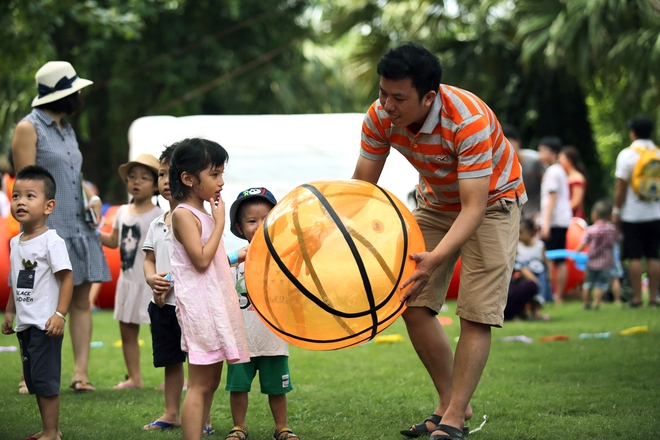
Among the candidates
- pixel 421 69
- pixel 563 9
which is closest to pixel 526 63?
pixel 563 9

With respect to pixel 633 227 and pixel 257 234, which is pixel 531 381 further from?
pixel 633 227

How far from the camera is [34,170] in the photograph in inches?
177

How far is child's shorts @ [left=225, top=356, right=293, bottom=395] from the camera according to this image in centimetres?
445

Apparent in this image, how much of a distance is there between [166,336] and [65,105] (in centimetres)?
190

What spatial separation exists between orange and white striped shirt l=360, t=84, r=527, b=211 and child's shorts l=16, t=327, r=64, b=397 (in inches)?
76.5

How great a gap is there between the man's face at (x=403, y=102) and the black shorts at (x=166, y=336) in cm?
167

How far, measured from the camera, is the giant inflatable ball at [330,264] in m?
3.77

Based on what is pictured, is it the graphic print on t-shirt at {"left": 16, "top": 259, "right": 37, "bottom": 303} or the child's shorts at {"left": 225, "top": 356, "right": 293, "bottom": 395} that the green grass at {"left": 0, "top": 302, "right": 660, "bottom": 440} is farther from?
the graphic print on t-shirt at {"left": 16, "top": 259, "right": 37, "bottom": 303}

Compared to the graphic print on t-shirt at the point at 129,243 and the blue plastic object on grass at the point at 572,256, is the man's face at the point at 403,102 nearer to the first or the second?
the graphic print on t-shirt at the point at 129,243

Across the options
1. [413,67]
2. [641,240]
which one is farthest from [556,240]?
[413,67]

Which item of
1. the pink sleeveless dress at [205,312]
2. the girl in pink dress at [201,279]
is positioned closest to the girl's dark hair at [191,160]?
the girl in pink dress at [201,279]

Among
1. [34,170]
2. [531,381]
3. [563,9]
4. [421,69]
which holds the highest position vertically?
[563,9]

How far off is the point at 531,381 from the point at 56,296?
3341 mm

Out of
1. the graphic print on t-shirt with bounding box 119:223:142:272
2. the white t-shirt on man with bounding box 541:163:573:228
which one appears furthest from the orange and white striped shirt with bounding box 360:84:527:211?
the white t-shirt on man with bounding box 541:163:573:228
